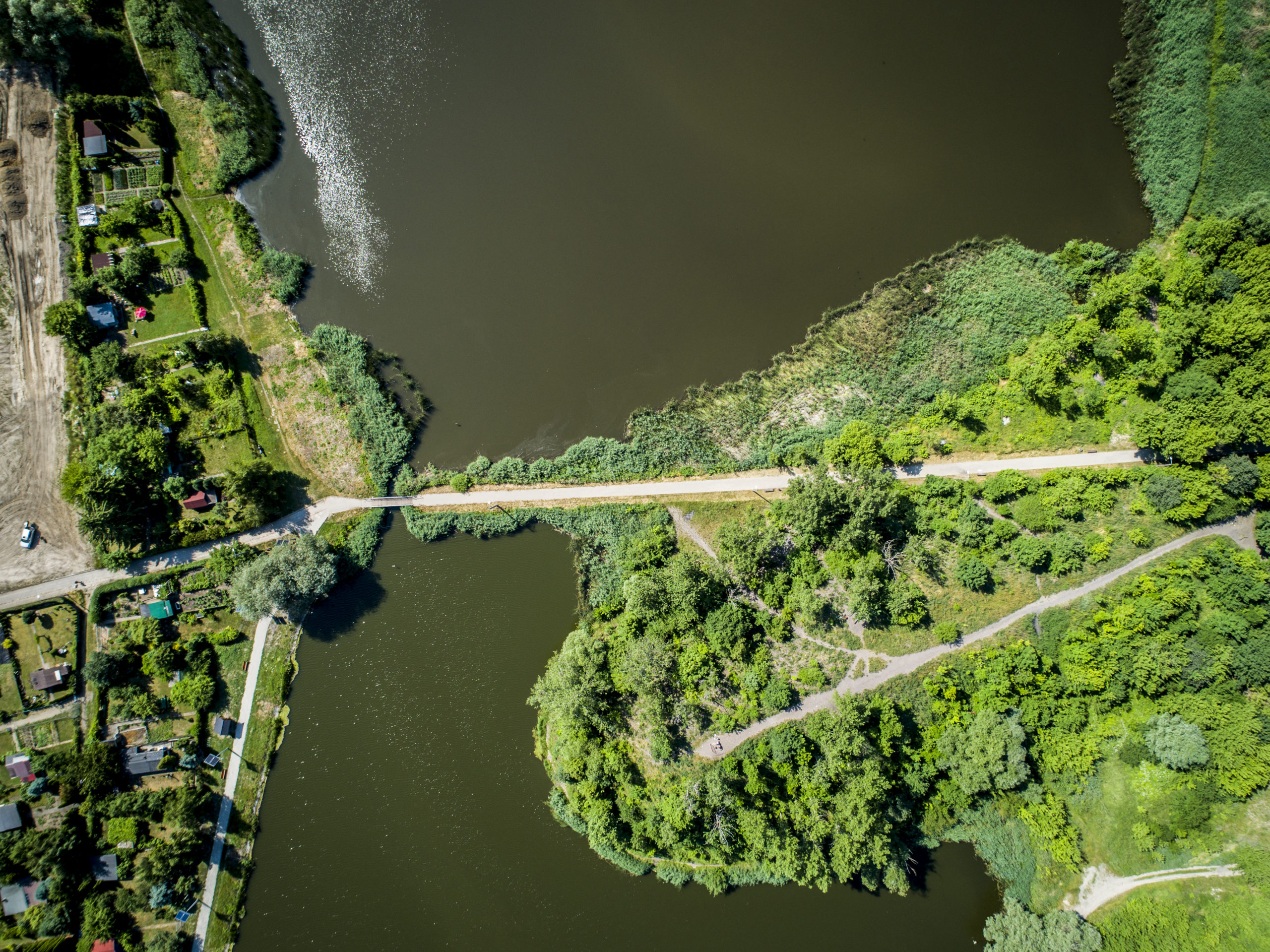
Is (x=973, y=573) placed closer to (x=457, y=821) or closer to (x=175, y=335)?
(x=457, y=821)

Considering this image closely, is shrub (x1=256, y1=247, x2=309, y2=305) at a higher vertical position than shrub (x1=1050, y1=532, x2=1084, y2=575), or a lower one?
higher

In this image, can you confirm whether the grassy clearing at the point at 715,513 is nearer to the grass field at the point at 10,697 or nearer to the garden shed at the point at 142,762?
the garden shed at the point at 142,762

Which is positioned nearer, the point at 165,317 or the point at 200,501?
the point at 200,501

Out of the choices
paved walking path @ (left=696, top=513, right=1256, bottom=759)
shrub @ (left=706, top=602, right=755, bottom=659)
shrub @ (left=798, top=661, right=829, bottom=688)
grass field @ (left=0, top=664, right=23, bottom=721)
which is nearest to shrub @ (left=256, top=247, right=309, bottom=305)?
grass field @ (left=0, top=664, right=23, bottom=721)

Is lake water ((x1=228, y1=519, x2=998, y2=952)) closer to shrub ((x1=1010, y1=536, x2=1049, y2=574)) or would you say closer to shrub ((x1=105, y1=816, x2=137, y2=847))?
shrub ((x1=105, y1=816, x2=137, y2=847))

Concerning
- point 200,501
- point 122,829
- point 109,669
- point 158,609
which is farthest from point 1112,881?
point 109,669

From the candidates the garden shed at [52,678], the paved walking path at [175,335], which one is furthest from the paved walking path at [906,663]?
the paved walking path at [175,335]

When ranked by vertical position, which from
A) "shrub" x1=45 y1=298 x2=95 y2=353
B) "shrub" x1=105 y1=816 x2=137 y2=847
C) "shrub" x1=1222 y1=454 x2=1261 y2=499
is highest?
"shrub" x1=45 y1=298 x2=95 y2=353
